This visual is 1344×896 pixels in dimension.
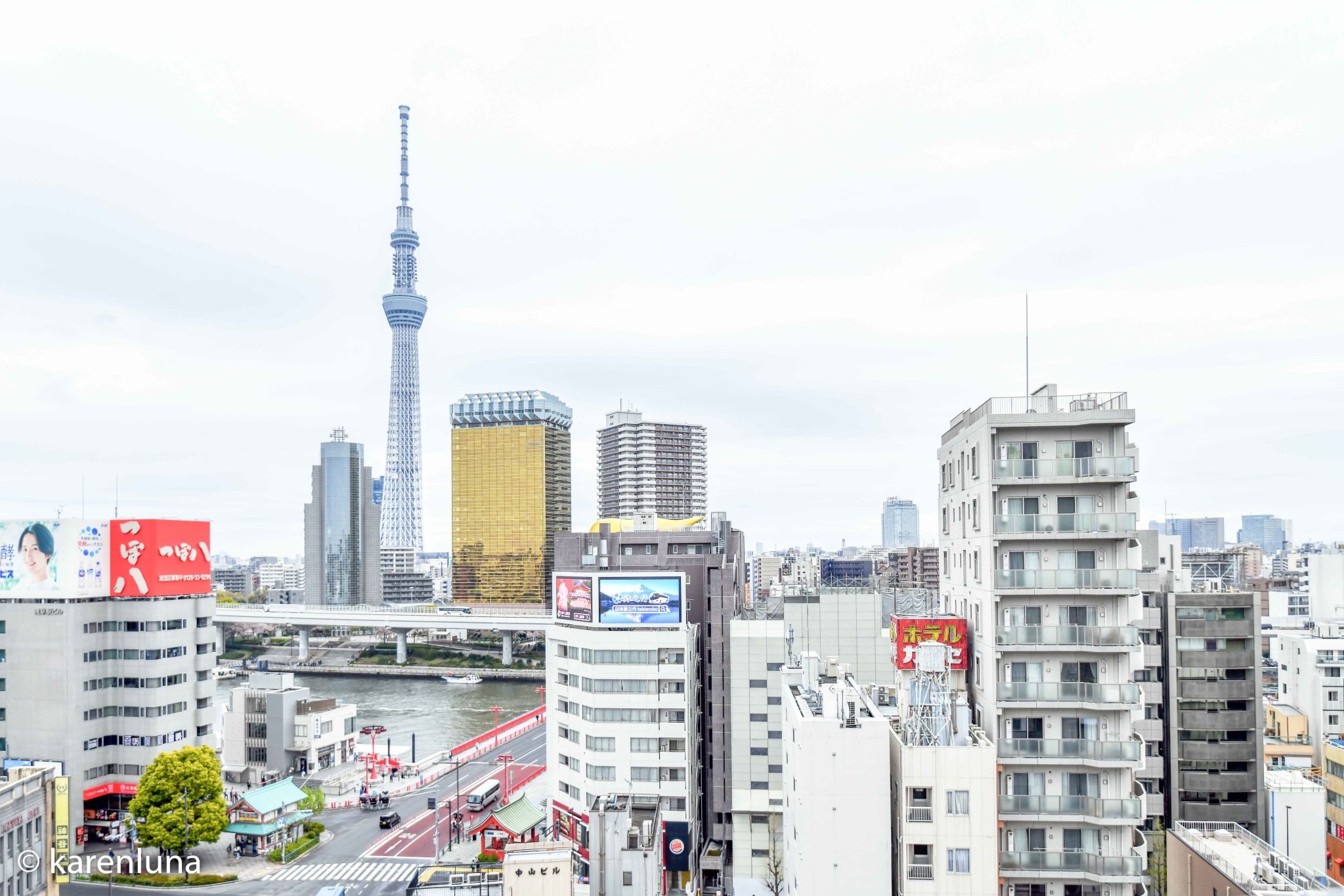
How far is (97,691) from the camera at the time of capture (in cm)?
4084

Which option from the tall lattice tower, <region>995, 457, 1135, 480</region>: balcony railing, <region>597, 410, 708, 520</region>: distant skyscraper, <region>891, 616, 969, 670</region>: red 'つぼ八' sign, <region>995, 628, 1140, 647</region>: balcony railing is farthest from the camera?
the tall lattice tower

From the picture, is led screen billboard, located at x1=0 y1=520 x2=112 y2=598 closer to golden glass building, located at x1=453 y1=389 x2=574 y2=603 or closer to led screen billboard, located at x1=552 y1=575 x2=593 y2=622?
led screen billboard, located at x1=552 y1=575 x2=593 y2=622

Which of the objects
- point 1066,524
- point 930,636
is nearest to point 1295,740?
point 930,636

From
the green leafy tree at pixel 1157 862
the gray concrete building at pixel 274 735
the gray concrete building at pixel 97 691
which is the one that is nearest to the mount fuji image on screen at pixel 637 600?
the green leafy tree at pixel 1157 862

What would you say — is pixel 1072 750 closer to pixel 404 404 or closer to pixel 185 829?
pixel 185 829

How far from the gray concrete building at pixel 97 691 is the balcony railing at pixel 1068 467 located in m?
39.0

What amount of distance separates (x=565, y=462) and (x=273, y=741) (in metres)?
102

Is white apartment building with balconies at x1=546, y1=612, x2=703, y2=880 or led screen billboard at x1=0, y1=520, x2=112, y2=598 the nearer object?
white apartment building with balconies at x1=546, y1=612, x2=703, y2=880

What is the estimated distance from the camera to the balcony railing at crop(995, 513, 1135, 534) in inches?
850

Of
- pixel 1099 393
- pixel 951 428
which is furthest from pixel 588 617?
pixel 1099 393

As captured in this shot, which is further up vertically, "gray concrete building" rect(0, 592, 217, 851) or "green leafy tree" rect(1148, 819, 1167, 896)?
"gray concrete building" rect(0, 592, 217, 851)

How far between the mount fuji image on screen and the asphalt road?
13.1 m

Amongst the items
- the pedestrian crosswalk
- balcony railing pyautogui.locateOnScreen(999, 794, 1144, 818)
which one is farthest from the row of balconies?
the pedestrian crosswalk

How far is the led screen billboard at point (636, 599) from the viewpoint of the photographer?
35812 mm
